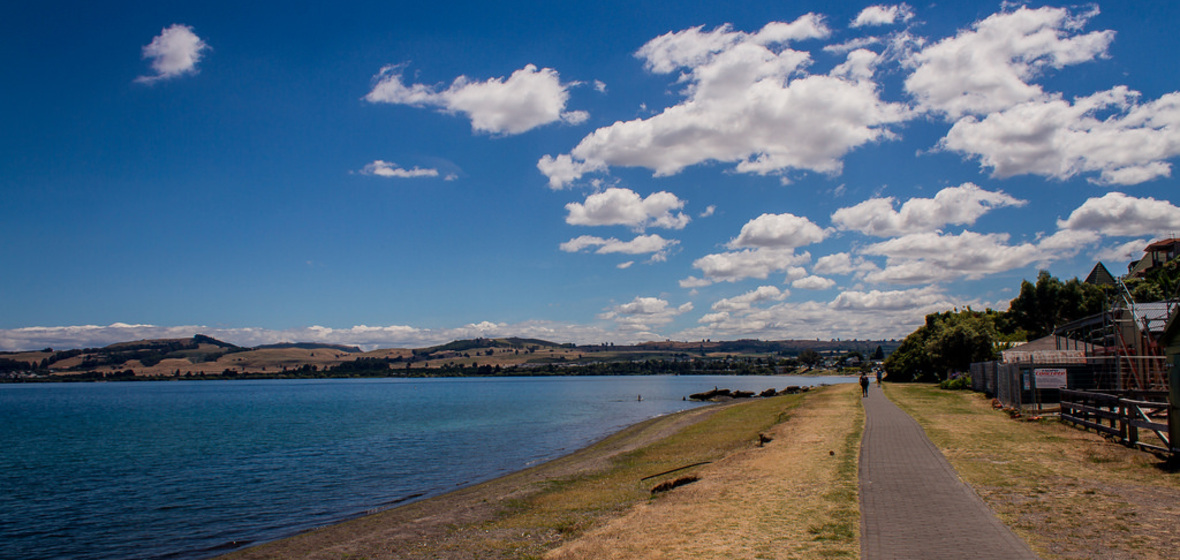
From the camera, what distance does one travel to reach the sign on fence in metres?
23.2

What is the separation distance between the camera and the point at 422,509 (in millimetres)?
17453

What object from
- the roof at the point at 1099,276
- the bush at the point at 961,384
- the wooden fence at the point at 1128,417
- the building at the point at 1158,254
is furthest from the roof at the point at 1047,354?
the roof at the point at 1099,276

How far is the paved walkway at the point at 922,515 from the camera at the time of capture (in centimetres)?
772

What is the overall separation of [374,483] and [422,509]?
23.4 feet

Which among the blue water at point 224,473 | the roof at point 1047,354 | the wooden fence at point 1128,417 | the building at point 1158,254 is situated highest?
the building at point 1158,254

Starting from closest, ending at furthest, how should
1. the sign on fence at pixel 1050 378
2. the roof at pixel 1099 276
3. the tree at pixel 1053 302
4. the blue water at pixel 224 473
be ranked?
1. the blue water at pixel 224 473
2. the sign on fence at pixel 1050 378
3. the tree at pixel 1053 302
4. the roof at pixel 1099 276

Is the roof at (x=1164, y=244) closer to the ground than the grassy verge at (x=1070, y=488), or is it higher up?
higher up

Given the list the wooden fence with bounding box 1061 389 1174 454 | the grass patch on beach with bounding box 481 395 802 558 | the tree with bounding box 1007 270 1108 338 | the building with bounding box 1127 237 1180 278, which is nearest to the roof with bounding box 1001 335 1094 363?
the wooden fence with bounding box 1061 389 1174 454

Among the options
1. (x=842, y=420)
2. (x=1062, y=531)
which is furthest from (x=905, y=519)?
(x=842, y=420)

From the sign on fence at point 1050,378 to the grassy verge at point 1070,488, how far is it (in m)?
5.30

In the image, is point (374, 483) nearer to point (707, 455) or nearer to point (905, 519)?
point (707, 455)

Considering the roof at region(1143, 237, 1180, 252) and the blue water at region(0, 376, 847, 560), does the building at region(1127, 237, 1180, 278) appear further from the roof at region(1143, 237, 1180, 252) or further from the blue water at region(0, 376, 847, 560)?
the blue water at region(0, 376, 847, 560)

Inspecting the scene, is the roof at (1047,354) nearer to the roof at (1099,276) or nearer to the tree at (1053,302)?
the tree at (1053,302)

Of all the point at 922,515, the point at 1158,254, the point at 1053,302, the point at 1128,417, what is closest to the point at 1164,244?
the point at 1158,254
